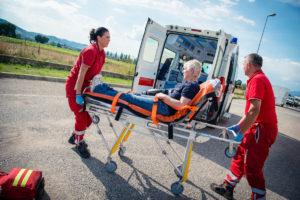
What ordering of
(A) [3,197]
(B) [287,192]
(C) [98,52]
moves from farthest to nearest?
(B) [287,192] → (C) [98,52] → (A) [3,197]

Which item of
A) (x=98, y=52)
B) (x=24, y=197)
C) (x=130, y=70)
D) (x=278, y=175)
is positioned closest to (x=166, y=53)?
(x=98, y=52)

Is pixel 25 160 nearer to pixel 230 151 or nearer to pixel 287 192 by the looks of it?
pixel 230 151

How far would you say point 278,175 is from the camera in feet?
11.7

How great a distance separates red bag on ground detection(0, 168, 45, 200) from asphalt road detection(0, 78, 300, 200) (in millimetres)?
271

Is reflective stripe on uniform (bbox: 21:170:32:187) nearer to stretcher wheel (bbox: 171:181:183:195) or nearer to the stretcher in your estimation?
the stretcher

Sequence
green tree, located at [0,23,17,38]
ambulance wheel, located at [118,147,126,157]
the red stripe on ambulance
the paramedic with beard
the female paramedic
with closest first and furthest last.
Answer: the paramedic with beard, the female paramedic, ambulance wheel, located at [118,147,126,157], the red stripe on ambulance, green tree, located at [0,23,17,38]

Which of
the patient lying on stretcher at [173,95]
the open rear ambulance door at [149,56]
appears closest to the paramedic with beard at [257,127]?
the patient lying on stretcher at [173,95]

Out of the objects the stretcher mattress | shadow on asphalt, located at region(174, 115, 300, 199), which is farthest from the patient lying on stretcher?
shadow on asphalt, located at region(174, 115, 300, 199)

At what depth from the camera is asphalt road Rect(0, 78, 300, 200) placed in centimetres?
222

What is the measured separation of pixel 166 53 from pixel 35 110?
5.17m

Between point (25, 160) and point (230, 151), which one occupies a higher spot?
point (230, 151)

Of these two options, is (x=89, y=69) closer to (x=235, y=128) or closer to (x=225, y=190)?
(x=235, y=128)

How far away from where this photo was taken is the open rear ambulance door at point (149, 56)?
15.4ft

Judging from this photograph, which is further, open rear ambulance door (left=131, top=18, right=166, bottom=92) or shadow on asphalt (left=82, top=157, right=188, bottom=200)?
open rear ambulance door (left=131, top=18, right=166, bottom=92)
